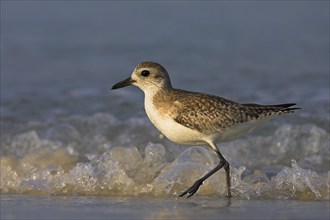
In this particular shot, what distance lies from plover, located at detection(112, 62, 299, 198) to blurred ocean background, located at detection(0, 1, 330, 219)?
47cm

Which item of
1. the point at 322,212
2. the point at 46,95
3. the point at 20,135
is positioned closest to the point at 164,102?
the point at 322,212

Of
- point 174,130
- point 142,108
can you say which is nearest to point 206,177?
point 174,130

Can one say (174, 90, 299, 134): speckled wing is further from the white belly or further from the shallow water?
the shallow water

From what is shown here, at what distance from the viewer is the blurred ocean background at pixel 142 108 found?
962cm

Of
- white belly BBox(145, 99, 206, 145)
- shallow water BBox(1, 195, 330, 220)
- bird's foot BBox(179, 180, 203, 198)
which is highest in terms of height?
white belly BBox(145, 99, 206, 145)

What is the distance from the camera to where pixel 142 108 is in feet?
45.2

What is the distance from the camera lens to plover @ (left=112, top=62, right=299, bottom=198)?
9.73 m

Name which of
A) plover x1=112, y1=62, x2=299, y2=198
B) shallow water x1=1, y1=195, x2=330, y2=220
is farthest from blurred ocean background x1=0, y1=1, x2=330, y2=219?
plover x1=112, y1=62, x2=299, y2=198

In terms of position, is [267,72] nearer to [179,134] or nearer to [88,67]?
[88,67]

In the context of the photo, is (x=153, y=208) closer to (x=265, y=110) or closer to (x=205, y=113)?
(x=205, y=113)

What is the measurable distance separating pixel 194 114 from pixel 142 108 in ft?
13.3

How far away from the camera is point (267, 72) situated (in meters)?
16.6

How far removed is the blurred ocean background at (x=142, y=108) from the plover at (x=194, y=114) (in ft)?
1.55

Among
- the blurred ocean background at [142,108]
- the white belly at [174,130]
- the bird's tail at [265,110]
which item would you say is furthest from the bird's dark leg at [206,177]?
the bird's tail at [265,110]
